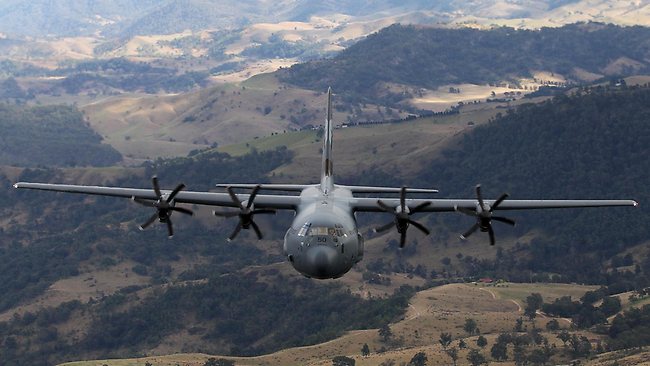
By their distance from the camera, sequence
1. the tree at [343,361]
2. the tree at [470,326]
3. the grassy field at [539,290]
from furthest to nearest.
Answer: the grassy field at [539,290] → the tree at [470,326] → the tree at [343,361]

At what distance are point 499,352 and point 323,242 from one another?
6743cm

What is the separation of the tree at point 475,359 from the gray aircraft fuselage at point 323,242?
194 feet

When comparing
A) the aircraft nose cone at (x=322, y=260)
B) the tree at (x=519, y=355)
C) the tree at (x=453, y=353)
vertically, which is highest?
the aircraft nose cone at (x=322, y=260)

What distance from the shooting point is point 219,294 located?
18938cm

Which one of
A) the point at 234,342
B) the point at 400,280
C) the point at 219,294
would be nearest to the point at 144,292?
the point at 219,294

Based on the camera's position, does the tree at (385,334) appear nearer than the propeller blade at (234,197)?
No

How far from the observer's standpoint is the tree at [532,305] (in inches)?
5290

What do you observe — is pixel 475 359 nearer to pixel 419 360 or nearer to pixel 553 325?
pixel 419 360

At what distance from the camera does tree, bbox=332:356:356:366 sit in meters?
108

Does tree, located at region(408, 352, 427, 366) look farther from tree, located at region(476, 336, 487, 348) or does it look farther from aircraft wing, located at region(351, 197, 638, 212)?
aircraft wing, located at region(351, 197, 638, 212)

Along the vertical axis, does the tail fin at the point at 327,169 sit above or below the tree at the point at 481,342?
above

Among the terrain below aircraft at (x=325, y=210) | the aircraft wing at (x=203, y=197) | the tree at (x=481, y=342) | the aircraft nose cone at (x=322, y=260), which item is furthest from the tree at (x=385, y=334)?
the aircraft nose cone at (x=322, y=260)

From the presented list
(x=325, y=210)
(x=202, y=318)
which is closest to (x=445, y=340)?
(x=325, y=210)

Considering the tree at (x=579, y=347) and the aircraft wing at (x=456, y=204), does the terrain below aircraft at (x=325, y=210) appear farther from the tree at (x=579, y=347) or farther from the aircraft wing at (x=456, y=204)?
the tree at (x=579, y=347)
